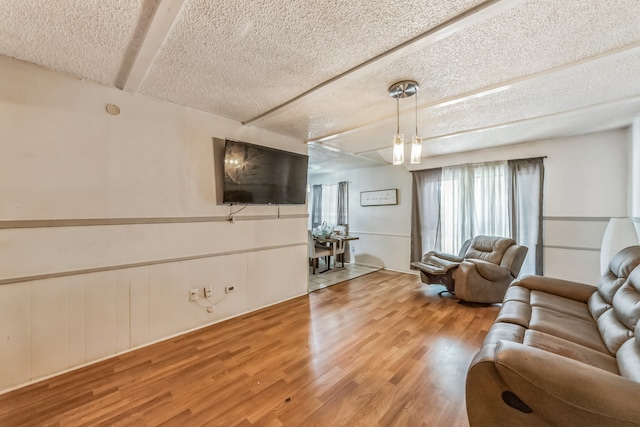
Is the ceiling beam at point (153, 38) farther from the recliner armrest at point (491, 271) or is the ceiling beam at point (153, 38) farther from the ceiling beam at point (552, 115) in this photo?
the recliner armrest at point (491, 271)

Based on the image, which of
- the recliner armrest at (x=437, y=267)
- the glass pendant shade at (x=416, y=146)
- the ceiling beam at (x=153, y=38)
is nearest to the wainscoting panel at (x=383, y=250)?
the recliner armrest at (x=437, y=267)

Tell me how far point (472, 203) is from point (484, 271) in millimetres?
1407

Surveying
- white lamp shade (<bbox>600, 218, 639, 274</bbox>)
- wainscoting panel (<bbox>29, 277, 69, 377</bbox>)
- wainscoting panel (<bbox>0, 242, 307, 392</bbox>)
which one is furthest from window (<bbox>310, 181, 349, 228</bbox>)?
wainscoting panel (<bbox>29, 277, 69, 377</bbox>)

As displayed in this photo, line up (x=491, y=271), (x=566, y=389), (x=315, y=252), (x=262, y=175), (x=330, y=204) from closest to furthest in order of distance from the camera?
(x=566, y=389), (x=262, y=175), (x=491, y=271), (x=315, y=252), (x=330, y=204)

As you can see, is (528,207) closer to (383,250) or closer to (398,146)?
(383,250)

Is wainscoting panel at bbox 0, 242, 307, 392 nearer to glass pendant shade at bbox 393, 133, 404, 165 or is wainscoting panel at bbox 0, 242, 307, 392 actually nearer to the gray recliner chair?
glass pendant shade at bbox 393, 133, 404, 165

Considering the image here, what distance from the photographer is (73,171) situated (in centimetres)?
192

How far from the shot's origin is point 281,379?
1.79 m

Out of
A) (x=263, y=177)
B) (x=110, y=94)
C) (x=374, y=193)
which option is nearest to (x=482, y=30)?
(x=263, y=177)

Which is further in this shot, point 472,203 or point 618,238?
point 472,203

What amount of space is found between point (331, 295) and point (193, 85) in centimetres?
301

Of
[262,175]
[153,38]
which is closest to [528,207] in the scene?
[262,175]

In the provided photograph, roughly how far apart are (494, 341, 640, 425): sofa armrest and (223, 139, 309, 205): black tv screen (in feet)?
8.19

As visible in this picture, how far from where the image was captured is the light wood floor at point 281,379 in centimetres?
147
